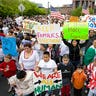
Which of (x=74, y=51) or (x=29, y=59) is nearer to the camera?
(x=29, y=59)

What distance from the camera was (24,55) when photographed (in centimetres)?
893

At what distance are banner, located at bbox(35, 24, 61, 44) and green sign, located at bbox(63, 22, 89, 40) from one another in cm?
45

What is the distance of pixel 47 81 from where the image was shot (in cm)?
823

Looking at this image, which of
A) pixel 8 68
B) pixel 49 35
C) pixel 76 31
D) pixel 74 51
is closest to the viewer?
pixel 8 68

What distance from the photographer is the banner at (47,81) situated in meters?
8.13

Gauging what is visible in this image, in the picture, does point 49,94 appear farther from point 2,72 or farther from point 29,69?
point 2,72

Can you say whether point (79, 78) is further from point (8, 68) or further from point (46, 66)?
point (8, 68)

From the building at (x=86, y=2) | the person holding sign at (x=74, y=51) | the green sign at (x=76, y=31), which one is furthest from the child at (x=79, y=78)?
the building at (x=86, y=2)

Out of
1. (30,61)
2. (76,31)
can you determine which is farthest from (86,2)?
(30,61)

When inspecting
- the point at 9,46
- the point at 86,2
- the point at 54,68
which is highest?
the point at 9,46

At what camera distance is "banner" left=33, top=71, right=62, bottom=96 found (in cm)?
813

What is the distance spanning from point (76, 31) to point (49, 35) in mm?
914

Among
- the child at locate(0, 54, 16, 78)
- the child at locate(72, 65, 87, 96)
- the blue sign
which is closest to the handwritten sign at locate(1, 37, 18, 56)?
the child at locate(0, 54, 16, 78)

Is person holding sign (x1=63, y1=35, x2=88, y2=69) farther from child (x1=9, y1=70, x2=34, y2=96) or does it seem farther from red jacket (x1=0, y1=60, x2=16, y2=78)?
child (x1=9, y1=70, x2=34, y2=96)
